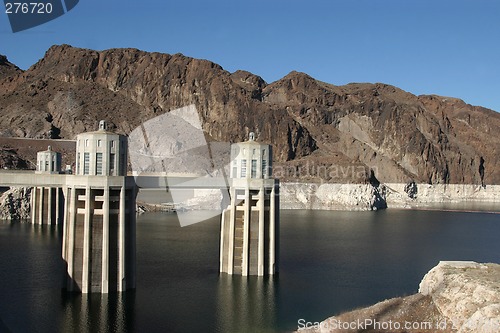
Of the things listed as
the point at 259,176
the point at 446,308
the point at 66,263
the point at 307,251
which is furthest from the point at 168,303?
the point at 307,251

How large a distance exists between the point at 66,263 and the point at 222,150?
145 m

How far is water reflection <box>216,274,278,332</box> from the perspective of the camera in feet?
127

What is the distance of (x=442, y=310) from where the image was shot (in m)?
32.6

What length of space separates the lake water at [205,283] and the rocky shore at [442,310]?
621 centimetres

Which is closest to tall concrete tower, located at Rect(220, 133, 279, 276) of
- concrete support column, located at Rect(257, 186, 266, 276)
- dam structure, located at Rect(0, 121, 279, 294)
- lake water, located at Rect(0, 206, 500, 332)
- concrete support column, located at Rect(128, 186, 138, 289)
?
concrete support column, located at Rect(257, 186, 266, 276)

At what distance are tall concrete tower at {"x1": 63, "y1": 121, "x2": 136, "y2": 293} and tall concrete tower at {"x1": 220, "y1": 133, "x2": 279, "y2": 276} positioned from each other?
34.8ft

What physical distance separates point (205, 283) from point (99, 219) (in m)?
11.0

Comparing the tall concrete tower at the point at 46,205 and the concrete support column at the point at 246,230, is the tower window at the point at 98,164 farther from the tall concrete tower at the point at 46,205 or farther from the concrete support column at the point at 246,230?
the tall concrete tower at the point at 46,205

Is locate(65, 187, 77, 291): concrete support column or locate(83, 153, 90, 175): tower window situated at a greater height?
locate(83, 153, 90, 175): tower window

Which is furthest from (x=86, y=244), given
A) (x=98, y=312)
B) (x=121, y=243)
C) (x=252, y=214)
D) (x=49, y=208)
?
(x=49, y=208)

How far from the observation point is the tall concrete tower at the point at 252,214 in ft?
166

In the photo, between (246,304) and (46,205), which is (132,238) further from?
(46,205)

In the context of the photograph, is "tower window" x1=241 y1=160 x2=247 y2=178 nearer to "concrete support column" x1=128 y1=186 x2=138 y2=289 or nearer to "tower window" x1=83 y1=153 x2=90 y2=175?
"concrete support column" x1=128 y1=186 x2=138 y2=289

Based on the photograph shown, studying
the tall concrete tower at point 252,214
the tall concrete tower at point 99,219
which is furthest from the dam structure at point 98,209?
the tall concrete tower at point 252,214
